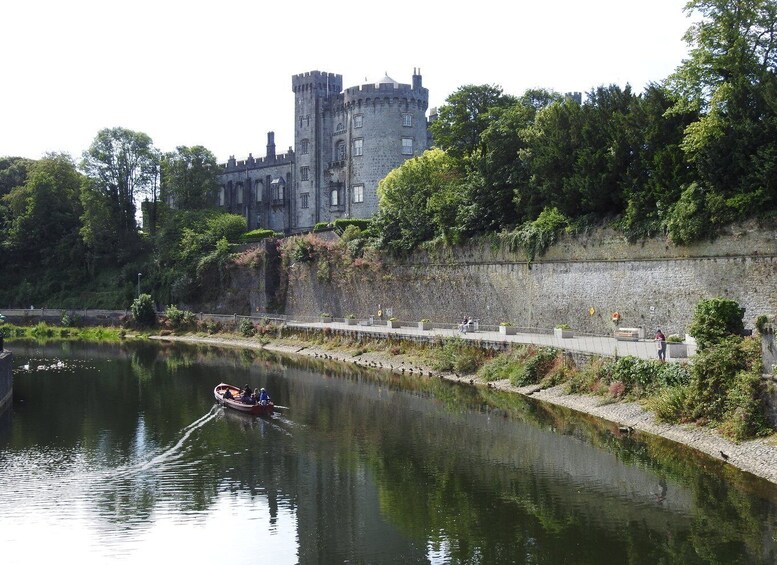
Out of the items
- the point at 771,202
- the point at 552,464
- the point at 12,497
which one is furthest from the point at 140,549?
the point at 771,202

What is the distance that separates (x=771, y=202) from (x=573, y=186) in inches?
360

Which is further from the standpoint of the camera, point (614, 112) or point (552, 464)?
point (614, 112)

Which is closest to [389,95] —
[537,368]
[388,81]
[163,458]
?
[388,81]

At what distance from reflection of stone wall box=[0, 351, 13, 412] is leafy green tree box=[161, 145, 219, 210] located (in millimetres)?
41210

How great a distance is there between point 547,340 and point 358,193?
1332 inches

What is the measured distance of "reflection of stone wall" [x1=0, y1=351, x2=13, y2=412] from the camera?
31.6 metres

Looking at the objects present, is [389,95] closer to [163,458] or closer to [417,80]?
[417,80]

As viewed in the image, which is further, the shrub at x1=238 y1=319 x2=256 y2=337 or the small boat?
the shrub at x1=238 y1=319 x2=256 y2=337

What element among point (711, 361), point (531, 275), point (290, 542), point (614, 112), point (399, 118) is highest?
point (399, 118)

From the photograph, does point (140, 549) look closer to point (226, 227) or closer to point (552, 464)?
point (552, 464)

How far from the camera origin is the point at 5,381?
108 feet

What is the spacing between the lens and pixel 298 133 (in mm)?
71875

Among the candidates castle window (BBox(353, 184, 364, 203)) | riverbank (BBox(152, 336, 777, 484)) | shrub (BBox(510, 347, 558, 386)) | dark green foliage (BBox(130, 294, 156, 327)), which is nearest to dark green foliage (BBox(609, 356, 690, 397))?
riverbank (BBox(152, 336, 777, 484))

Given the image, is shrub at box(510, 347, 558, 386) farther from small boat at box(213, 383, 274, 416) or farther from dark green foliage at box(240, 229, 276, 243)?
dark green foliage at box(240, 229, 276, 243)
